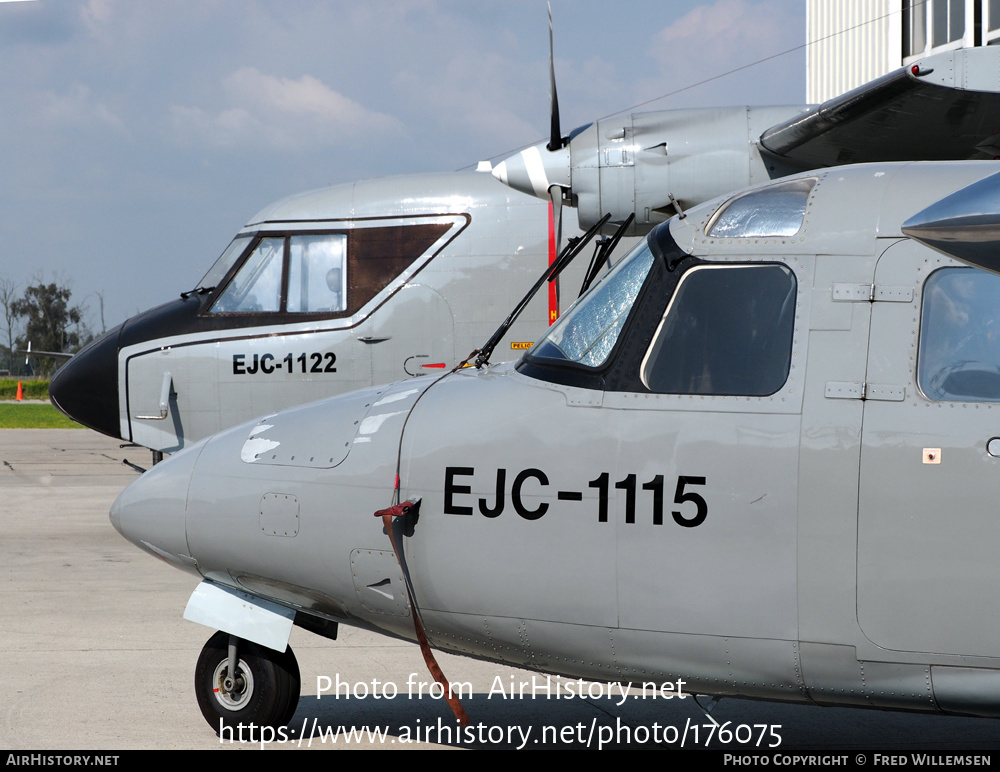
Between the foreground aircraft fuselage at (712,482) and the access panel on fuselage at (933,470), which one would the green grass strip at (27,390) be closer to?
the foreground aircraft fuselage at (712,482)

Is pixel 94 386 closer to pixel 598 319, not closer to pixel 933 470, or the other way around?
pixel 598 319

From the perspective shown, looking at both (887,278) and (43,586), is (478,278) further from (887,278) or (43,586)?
(887,278)

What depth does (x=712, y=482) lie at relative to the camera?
3963 millimetres

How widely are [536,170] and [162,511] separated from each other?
15.1 feet

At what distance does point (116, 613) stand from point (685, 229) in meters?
5.75

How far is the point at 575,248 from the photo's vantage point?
7.36 meters

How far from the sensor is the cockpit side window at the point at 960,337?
12.4 ft

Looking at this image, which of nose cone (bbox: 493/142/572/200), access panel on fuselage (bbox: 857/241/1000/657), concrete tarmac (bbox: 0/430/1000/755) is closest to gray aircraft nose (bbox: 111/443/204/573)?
concrete tarmac (bbox: 0/430/1000/755)

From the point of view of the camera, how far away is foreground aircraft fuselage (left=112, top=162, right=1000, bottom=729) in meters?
3.78

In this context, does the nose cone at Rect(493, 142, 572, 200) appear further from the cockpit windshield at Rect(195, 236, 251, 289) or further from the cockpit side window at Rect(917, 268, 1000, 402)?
A: the cockpit side window at Rect(917, 268, 1000, 402)

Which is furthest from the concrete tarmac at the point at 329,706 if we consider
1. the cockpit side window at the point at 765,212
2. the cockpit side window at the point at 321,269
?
the cockpit side window at the point at 321,269

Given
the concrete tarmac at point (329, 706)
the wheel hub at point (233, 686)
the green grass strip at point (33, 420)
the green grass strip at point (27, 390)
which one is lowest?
the green grass strip at point (27, 390)

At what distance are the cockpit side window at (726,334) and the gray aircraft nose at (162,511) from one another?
7.31 ft
